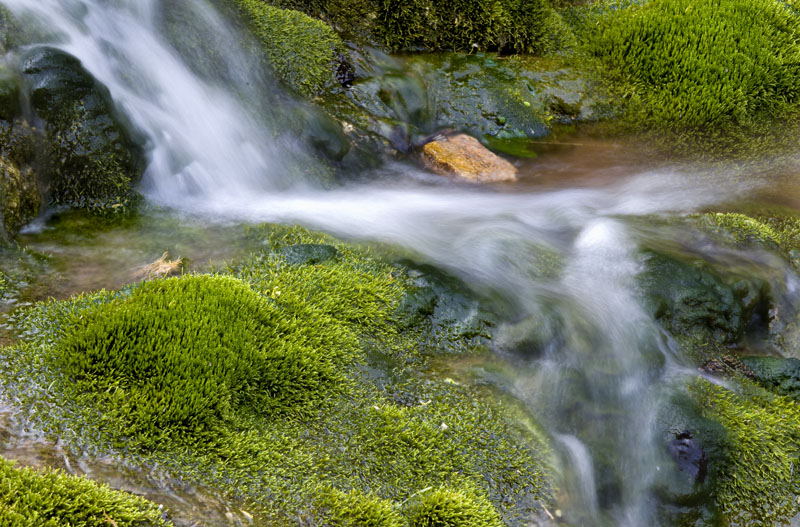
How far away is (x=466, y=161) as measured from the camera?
26.2ft

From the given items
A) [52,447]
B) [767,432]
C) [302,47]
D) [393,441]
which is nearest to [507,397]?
[393,441]

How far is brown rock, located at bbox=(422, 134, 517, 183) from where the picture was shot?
785 cm

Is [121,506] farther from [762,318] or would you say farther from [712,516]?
[762,318]

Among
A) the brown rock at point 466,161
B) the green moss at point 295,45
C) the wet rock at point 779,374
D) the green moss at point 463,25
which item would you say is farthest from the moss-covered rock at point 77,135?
the wet rock at point 779,374

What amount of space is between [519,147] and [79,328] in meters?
6.56

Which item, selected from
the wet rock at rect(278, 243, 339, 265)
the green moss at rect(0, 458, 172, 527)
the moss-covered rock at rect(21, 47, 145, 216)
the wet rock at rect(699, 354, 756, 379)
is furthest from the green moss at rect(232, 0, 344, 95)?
the green moss at rect(0, 458, 172, 527)

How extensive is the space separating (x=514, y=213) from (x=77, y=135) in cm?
469

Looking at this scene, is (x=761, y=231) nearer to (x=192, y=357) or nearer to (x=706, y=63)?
(x=706, y=63)

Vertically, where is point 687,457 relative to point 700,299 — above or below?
below

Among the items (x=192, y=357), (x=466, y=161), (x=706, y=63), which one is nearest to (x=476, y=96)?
(x=466, y=161)

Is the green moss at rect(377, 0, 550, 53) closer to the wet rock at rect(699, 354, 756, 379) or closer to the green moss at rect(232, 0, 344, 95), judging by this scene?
the green moss at rect(232, 0, 344, 95)

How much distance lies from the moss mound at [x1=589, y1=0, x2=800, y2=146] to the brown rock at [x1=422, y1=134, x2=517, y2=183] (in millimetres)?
A: 2490

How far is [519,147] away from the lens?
8641mm

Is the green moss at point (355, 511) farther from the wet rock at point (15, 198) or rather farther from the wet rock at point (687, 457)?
the wet rock at point (15, 198)
